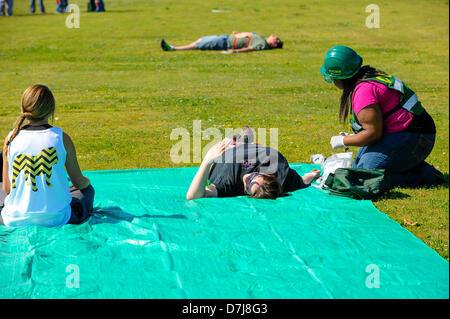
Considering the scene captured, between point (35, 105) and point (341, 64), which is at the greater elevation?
point (341, 64)

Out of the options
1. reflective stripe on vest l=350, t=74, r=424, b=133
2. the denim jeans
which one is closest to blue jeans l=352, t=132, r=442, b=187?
reflective stripe on vest l=350, t=74, r=424, b=133

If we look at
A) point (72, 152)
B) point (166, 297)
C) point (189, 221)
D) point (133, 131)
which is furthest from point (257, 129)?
point (166, 297)

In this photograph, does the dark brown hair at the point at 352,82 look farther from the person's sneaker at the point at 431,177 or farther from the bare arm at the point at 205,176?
the bare arm at the point at 205,176

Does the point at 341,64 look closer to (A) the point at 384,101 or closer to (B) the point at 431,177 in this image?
(A) the point at 384,101

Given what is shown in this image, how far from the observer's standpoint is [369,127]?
6551 mm

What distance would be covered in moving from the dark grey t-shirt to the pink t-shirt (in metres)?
1.15

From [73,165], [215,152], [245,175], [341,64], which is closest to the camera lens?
[73,165]

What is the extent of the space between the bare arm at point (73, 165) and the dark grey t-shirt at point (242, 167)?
1644mm

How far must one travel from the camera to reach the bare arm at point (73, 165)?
5043mm

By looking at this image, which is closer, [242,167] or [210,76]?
[242,167]

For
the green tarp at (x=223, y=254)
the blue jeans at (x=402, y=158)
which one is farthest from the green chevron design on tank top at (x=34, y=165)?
the blue jeans at (x=402, y=158)

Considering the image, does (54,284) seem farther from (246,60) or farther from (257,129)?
(246,60)

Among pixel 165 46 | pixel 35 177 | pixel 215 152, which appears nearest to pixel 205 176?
pixel 215 152

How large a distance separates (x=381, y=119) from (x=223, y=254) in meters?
2.86
